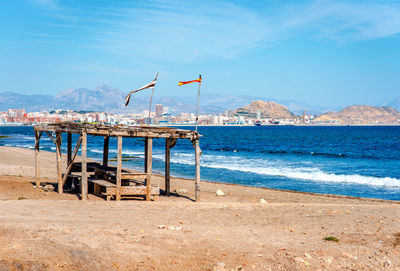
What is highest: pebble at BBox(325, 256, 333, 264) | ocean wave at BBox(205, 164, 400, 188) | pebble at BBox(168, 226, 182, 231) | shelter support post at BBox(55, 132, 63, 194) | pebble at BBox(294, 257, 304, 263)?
shelter support post at BBox(55, 132, 63, 194)

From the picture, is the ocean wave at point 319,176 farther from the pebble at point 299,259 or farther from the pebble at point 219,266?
the pebble at point 219,266

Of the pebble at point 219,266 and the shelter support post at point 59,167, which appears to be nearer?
the pebble at point 219,266

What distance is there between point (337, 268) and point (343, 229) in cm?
Result: 358

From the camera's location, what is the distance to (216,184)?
26375 millimetres

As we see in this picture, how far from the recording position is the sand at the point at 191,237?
8.70 m

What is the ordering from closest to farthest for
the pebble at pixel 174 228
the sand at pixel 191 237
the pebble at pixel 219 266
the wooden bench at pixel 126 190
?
the pebble at pixel 219 266
the sand at pixel 191 237
the pebble at pixel 174 228
the wooden bench at pixel 126 190

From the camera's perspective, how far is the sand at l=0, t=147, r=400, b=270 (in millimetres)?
8703

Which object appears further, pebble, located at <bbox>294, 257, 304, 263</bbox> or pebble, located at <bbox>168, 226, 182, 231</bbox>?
pebble, located at <bbox>168, 226, 182, 231</bbox>

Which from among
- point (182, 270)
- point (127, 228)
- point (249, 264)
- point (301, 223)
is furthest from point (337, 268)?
point (127, 228)

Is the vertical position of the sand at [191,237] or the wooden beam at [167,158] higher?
the wooden beam at [167,158]

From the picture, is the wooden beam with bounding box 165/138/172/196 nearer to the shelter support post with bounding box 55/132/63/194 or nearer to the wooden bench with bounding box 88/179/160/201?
the wooden bench with bounding box 88/179/160/201

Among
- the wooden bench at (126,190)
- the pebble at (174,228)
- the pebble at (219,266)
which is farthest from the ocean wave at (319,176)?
the pebble at (219,266)

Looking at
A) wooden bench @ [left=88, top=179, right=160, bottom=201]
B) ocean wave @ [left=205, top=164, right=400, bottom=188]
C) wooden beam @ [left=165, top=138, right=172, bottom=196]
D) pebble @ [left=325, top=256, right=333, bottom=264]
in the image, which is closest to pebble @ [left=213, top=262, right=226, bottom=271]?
pebble @ [left=325, top=256, right=333, bottom=264]

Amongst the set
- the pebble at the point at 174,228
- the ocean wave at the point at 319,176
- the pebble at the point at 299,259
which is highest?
the pebble at the point at 174,228
